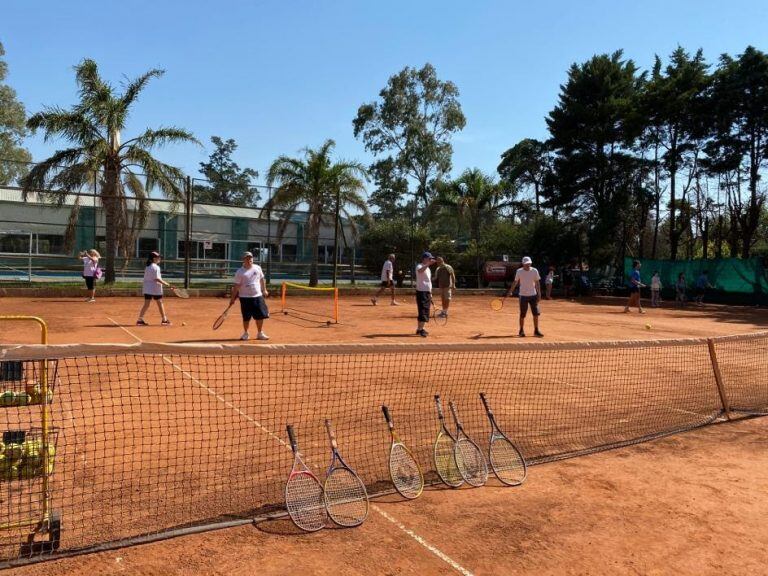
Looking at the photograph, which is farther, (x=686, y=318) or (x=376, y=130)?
(x=376, y=130)

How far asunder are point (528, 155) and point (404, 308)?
2770 centimetres

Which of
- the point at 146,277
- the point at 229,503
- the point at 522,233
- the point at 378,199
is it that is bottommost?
the point at 229,503

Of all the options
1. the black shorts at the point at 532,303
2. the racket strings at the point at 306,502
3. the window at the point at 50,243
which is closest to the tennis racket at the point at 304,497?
the racket strings at the point at 306,502

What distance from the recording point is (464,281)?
3189 centimetres

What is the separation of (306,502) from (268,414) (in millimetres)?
2458

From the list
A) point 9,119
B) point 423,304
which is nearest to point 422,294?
point 423,304

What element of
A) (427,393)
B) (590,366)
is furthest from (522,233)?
(427,393)

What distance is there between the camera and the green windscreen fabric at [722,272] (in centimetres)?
2762

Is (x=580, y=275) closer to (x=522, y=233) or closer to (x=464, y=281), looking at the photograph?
(x=522, y=233)

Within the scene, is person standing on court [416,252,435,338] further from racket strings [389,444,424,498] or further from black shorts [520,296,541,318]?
racket strings [389,444,424,498]

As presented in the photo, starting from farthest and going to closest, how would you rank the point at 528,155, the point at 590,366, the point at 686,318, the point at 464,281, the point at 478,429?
the point at 528,155 → the point at 464,281 → the point at 686,318 → the point at 590,366 → the point at 478,429

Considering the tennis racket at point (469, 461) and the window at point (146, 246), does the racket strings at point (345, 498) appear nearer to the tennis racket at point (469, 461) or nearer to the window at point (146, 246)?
the tennis racket at point (469, 461)

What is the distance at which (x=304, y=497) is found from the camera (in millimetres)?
4328

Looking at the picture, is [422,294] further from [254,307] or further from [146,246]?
[146,246]
